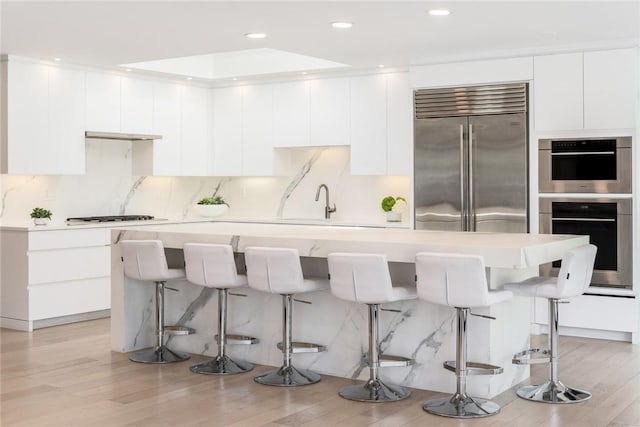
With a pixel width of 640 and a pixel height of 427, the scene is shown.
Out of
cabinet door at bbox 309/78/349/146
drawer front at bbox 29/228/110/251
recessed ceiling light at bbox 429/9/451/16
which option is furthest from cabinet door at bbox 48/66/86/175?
recessed ceiling light at bbox 429/9/451/16

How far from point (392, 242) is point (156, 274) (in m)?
1.79

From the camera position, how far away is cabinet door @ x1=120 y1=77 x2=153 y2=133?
7.96 metres

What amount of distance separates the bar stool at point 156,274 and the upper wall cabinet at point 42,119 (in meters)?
2.01

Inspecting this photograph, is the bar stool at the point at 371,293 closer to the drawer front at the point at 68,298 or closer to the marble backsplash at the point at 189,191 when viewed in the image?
the drawer front at the point at 68,298

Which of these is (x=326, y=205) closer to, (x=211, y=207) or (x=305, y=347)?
(x=211, y=207)

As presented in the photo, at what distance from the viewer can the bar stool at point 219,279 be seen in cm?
509

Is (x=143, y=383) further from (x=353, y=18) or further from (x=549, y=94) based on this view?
(x=549, y=94)

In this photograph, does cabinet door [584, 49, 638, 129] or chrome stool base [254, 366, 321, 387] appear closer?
chrome stool base [254, 366, 321, 387]

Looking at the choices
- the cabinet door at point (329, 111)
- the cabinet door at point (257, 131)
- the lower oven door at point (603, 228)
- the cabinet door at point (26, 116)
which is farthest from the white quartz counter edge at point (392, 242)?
the cabinet door at point (257, 131)

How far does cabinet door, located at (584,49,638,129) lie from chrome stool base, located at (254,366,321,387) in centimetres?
311

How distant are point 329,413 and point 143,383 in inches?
53.2

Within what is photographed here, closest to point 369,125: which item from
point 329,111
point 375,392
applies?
point 329,111

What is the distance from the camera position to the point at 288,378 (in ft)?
16.4

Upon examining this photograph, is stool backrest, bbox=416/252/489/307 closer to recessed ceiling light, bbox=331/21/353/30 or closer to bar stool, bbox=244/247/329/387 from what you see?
bar stool, bbox=244/247/329/387
